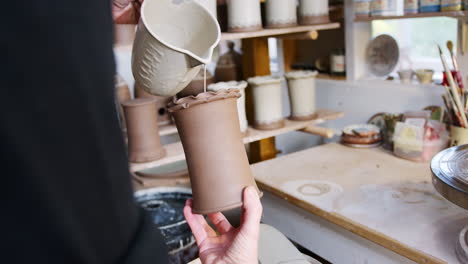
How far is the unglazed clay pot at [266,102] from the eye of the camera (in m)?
1.77

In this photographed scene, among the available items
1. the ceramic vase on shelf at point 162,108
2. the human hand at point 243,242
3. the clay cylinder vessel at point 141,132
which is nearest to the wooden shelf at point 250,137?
the clay cylinder vessel at point 141,132

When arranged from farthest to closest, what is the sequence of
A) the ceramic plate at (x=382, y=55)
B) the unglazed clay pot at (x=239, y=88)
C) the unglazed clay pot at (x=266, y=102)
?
the ceramic plate at (x=382, y=55)
the unglazed clay pot at (x=266, y=102)
the unglazed clay pot at (x=239, y=88)

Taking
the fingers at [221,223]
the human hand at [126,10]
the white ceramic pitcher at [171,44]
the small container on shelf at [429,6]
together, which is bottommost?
the fingers at [221,223]

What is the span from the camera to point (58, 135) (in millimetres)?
287

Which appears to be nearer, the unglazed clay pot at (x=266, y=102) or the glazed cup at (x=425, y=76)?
the unglazed clay pot at (x=266, y=102)

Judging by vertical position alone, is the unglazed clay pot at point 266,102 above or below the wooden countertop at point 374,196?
above

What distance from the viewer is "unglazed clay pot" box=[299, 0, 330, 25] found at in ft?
6.10

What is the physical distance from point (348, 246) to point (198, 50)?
794mm

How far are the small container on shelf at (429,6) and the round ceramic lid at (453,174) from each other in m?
0.85

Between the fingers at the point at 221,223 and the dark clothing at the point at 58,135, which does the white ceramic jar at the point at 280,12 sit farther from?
the dark clothing at the point at 58,135

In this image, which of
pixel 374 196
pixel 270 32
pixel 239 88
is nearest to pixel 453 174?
pixel 374 196

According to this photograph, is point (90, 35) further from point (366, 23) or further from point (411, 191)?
point (366, 23)

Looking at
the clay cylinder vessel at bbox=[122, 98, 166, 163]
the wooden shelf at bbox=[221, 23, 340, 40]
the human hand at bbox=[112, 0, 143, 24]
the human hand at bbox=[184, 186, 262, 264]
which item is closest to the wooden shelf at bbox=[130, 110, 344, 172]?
the clay cylinder vessel at bbox=[122, 98, 166, 163]

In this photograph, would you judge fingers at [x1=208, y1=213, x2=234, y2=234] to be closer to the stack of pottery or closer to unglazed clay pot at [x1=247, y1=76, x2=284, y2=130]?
unglazed clay pot at [x1=247, y1=76, x2=284, y2=130]
